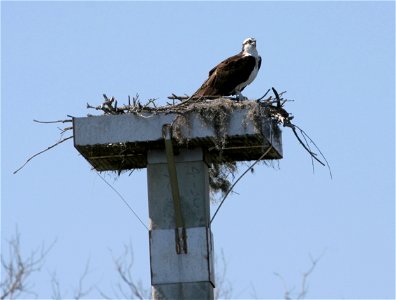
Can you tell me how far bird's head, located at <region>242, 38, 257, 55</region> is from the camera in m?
16.9

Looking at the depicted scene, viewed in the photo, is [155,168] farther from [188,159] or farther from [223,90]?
[223,90]

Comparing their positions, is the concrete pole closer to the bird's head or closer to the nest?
the nest

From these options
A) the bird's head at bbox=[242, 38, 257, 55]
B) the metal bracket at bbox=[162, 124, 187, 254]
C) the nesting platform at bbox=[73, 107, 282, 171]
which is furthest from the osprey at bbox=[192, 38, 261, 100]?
the metal bracket at bbox=[162, 124, 187, 254]

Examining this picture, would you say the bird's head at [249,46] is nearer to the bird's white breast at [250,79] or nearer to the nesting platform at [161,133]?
the bird's white breast at [250,79]

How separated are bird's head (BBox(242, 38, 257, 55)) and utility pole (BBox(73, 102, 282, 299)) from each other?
2.52 metres

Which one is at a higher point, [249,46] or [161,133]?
[249,46]

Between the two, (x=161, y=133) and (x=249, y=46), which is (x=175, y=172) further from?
(x=249, y=46)

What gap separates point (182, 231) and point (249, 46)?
371 cm

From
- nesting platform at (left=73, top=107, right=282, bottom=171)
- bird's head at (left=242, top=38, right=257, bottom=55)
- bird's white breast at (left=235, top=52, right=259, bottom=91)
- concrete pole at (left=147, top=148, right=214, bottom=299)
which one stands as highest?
bird's head at (left=242, top=38, right=257, bottom=55)

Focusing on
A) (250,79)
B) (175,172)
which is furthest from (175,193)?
(250,79)

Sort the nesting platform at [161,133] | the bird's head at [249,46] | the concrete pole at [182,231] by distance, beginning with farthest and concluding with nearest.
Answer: the bird's head at [249,46]
the nesting platform at [161,133]
the concrete pole at [182,231]

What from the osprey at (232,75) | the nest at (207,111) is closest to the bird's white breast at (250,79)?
the osprey at (232,75)

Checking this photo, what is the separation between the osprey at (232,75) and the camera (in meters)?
16.0

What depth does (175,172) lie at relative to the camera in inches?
553
